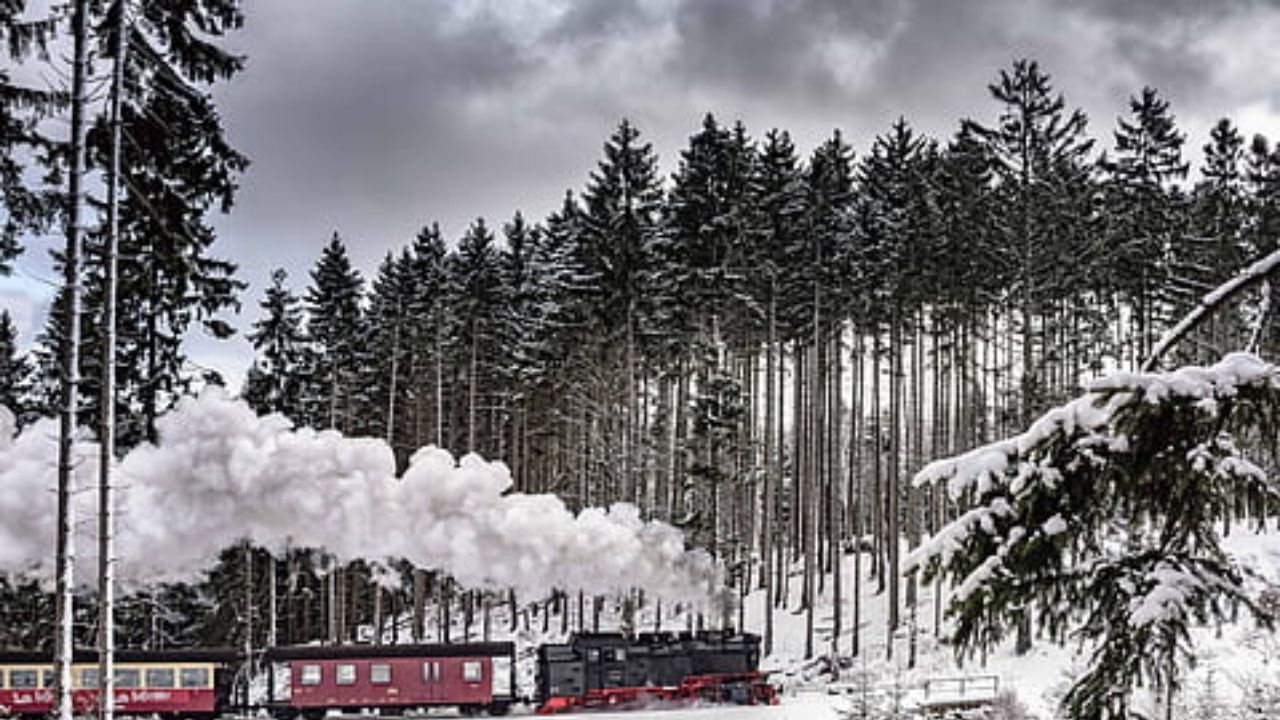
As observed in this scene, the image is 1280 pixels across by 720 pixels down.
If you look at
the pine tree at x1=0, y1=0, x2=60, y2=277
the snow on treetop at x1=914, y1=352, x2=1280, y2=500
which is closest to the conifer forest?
the pine tree at x1=0, y1=0, x2=60, y2=277

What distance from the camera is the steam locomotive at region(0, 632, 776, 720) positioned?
29.2m

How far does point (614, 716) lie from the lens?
27781 millimetres

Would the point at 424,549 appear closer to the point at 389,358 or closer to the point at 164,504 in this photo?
the point at 164,504

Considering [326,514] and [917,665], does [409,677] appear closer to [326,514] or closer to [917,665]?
[326,514]

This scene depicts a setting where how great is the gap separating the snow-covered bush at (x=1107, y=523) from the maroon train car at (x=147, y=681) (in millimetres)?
27946

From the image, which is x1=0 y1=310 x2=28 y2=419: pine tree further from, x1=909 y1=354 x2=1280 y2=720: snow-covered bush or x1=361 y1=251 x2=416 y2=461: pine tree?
x1=909 y1=354 x2=1280 y2=720: snow-covered bush

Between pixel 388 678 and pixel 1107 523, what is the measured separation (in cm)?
2717

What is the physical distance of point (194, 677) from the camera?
2966 cm

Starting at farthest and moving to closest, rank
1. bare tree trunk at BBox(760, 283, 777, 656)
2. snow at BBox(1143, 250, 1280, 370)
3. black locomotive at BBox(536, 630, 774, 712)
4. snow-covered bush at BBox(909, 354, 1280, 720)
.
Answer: bare tree trunk at BBox(760, 283, 777, 656) < black locomotive at BBox(536, 630, 774, 712) < snow-covered bush at BBox(909, 354, 1280, 720) < snow at BBox(1143, 250, 1280, 370)

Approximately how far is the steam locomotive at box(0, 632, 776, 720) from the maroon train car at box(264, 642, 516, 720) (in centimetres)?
2

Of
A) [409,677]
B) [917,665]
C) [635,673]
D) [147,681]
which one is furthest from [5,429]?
[917,665]

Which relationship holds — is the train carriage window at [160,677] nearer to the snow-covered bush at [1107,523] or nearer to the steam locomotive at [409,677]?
the steam locomotive at [409,677]

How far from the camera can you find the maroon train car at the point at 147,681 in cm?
2912

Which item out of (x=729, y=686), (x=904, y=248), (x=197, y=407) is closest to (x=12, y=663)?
(x=197, y=407)
